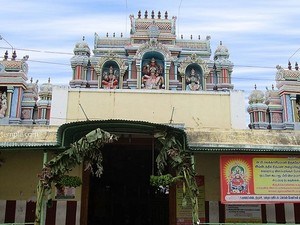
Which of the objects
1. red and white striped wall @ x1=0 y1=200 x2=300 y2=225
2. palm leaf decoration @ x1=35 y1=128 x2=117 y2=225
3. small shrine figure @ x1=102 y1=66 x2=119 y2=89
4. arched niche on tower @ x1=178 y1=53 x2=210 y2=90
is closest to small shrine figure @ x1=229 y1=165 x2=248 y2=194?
red and white striped wall @ x1=0 y1=200 x2=300 y2=225

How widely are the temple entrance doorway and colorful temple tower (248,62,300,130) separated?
9250 millimetres

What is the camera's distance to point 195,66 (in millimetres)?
23312

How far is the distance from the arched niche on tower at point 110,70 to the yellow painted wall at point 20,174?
11.4 metres

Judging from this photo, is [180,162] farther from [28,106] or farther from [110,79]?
[110,79]

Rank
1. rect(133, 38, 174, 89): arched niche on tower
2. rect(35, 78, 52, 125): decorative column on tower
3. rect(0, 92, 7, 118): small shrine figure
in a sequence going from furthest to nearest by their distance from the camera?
rect(133, 38, 174, 89): arched niche on tower
rect(35, 78, 52, 125): decorative column on tower
rect(0, 92, 7, 118): small shrine figure

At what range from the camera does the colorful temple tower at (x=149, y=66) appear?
22.6 meters

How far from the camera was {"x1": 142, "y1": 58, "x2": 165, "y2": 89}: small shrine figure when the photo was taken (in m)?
22.3

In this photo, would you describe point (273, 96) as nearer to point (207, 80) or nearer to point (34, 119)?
point (207, 80)

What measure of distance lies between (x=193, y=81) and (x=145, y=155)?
404 inches

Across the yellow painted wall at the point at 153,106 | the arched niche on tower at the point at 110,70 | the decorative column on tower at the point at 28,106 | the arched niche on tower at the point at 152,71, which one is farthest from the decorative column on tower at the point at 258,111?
the decorative column on tower at the point at 28,106

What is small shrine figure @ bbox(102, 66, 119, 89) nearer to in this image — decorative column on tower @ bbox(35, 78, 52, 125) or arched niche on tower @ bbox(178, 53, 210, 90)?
decorative column on tower @ bbox(35, 78, 52, 125)

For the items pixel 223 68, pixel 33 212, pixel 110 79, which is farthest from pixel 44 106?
pixel 223 68

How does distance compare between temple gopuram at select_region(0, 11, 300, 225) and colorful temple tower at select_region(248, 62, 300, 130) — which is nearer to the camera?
temple gopuram at select_region(0, 11, 300, 225)

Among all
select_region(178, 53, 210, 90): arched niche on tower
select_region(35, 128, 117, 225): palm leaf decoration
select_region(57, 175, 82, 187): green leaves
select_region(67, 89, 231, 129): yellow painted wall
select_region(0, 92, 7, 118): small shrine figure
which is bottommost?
select_region(57, 175, 82, 187): green leaves
